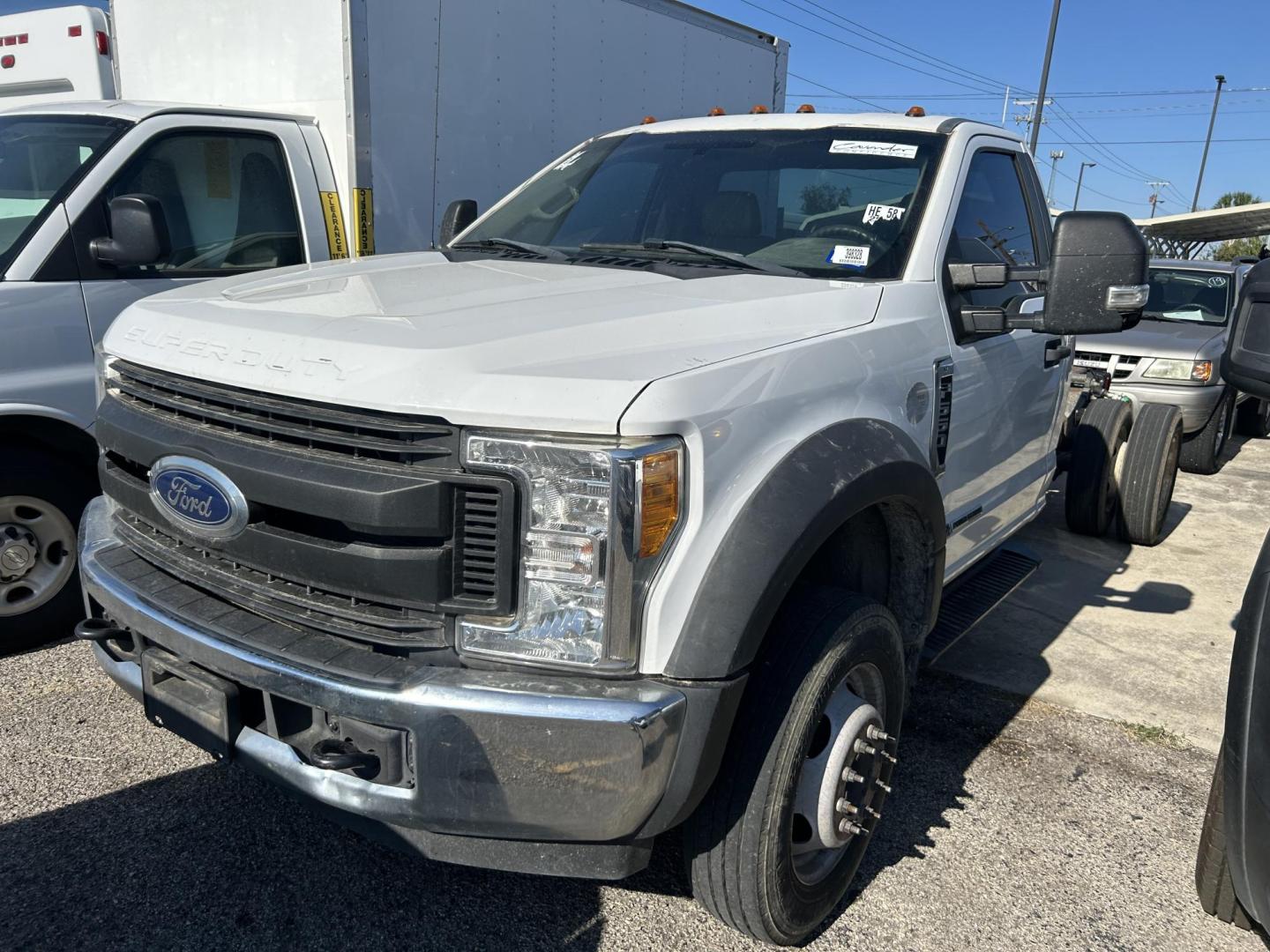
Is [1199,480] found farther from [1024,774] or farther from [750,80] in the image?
[1024,774]

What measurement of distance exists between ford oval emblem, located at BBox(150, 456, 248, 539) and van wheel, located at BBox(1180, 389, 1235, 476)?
8.11m

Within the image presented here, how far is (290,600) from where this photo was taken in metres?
2.15

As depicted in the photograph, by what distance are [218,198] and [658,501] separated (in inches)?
134

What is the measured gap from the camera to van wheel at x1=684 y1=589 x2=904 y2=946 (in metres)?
2.19

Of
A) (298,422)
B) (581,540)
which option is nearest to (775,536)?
(581,540)

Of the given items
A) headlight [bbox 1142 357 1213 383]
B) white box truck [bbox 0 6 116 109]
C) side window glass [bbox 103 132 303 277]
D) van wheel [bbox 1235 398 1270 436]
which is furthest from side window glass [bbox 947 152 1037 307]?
van wheel [bbox 1235 398 1270 436]

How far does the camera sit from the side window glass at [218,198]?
13.7 ft

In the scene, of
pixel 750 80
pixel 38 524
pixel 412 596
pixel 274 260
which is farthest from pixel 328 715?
pixel 750 80

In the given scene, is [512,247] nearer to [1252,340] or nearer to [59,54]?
[1252,340]

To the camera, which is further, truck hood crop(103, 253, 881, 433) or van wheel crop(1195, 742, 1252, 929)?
van wheel crop(1195, 742, 1252, 929)

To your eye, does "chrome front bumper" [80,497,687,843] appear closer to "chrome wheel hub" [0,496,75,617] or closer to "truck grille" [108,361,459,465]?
"truck grille" [108,361,459,465]

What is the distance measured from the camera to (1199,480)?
838 centimetres

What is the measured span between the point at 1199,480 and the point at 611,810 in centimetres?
805

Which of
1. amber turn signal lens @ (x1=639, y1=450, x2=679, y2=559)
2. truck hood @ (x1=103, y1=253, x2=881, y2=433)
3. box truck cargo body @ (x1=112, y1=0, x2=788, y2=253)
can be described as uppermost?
box truck cargo body @ (x1=112, y1=0, x2=788, y2=253)
